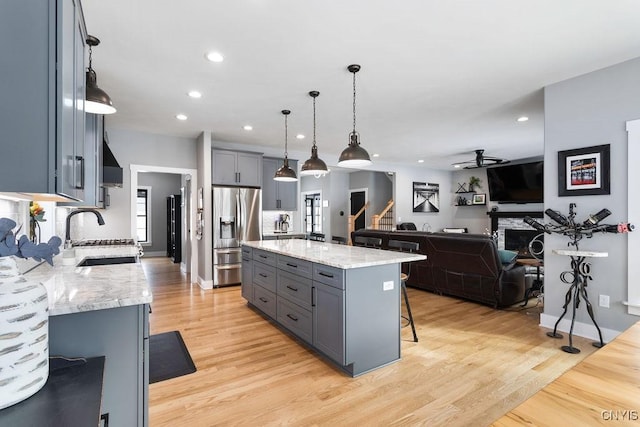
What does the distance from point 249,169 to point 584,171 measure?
4.89 m

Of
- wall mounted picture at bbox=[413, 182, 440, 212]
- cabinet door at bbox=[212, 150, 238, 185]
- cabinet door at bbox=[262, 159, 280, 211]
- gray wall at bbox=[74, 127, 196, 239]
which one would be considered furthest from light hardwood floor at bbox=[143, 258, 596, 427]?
wall mounted picture at bbox=[413, 182, 440, 212]

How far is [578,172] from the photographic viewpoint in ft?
10.7

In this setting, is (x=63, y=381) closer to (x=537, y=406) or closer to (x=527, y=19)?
(x=537, y=406)

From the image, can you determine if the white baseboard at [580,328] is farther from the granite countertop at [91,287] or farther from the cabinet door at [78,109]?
the cabinet door at [78,109]

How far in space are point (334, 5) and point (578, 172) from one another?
2.90 m

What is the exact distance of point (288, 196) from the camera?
690cm

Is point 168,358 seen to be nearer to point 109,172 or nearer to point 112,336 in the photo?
point 112,336

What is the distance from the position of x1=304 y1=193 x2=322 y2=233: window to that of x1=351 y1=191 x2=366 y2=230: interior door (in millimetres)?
1164

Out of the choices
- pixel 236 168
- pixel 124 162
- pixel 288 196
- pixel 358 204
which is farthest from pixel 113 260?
pixel 358 204

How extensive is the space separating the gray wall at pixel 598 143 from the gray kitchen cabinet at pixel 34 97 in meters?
4.12

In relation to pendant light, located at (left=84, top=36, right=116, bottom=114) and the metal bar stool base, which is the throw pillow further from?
pendant light, located at (left=84, top=36, right=116, bottom=114)

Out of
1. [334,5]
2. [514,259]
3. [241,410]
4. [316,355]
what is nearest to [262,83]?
[334,5]

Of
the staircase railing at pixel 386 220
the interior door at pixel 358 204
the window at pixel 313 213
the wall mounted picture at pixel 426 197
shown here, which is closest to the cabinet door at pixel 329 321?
the staircase railing at pixel 386 220

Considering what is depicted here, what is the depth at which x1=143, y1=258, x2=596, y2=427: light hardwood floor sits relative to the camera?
2057 millimetres
